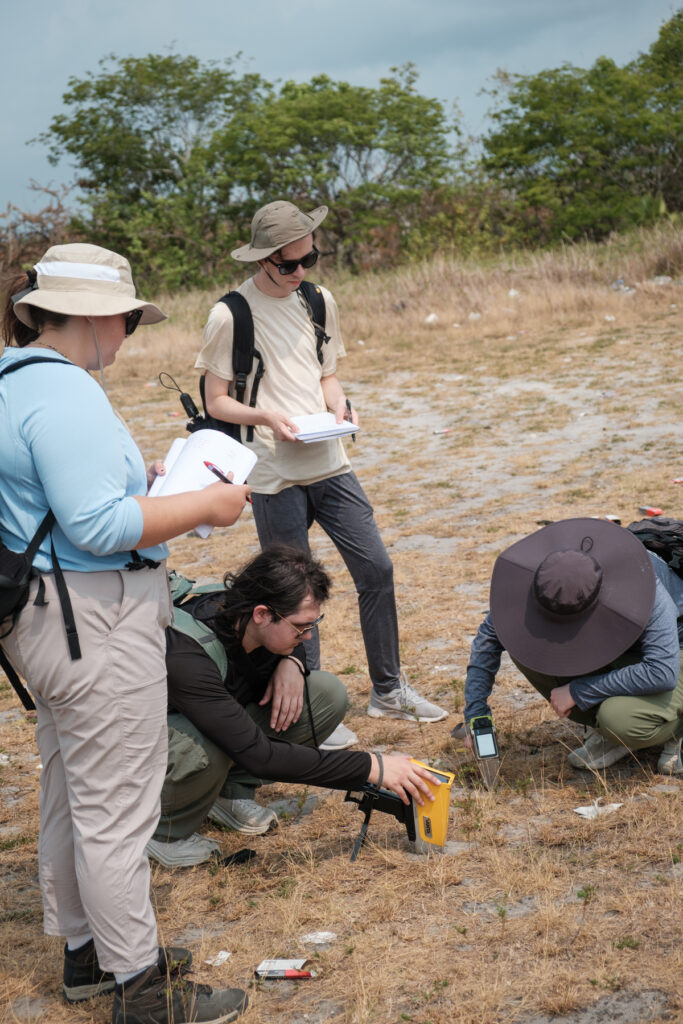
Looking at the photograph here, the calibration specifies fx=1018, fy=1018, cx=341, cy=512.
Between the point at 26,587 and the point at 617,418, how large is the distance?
330 inches

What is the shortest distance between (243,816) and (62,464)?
196 centimetres

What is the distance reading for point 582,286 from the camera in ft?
52.6

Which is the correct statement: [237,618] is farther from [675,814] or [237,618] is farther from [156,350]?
[156,350]

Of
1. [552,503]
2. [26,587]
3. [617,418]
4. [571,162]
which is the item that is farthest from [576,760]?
[571,162]

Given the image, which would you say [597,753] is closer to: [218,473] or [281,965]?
[281,965]

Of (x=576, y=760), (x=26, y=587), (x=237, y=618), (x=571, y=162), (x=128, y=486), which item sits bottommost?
(x=576, y=760)

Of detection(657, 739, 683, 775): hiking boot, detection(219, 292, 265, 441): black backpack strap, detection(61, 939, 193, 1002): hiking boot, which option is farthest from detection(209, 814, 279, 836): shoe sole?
detection(219, 292, 265, 441): black backpack strap

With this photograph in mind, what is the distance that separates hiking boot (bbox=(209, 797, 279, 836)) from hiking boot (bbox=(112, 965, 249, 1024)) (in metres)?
1.08

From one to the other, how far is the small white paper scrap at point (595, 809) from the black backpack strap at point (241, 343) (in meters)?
2.00

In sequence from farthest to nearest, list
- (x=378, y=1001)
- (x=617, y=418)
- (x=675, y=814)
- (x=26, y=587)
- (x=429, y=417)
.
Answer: (x=429, y=417)
(x=617, y=418)
(x=675, y=814)
(x=378, y=1001)
(x=26, y=587)

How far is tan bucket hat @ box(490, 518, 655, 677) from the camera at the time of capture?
346 centimetres

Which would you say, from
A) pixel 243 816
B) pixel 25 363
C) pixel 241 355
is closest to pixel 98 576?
pixel 25 363

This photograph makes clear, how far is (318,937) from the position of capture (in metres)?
2.98

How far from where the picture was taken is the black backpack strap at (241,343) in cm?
410
